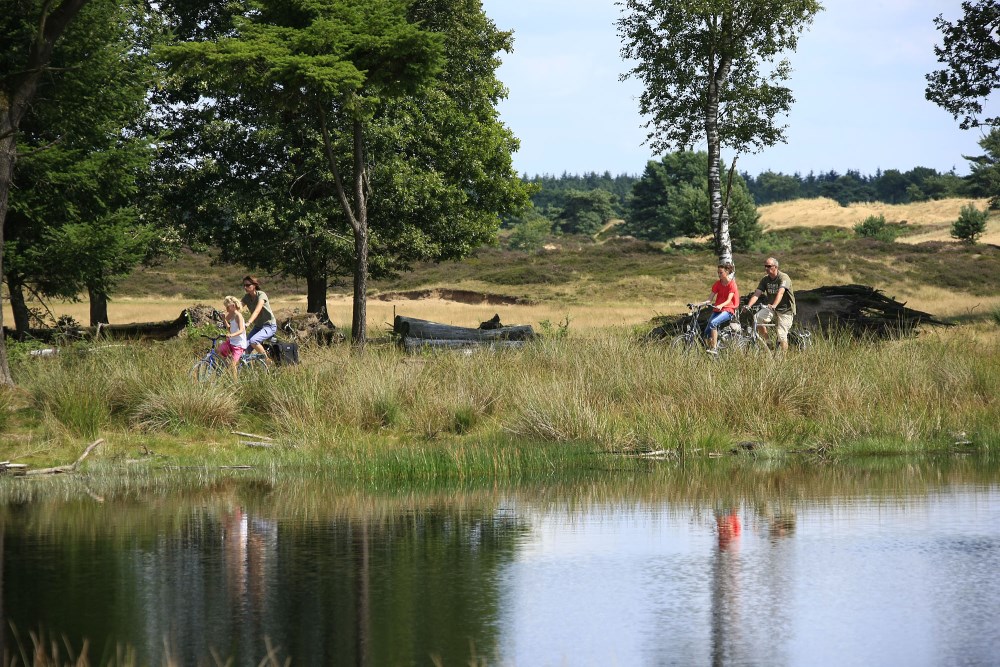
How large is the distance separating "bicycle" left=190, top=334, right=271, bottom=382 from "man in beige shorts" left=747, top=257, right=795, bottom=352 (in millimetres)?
7781

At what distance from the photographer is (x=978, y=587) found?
324 inches

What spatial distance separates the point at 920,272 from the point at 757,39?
35.5 metres

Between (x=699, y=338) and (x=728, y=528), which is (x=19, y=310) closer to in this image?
(x=699, y=338)

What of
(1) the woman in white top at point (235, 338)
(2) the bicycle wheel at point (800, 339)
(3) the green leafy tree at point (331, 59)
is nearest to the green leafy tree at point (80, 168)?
(3) the green leafy tree at point (331, 59)

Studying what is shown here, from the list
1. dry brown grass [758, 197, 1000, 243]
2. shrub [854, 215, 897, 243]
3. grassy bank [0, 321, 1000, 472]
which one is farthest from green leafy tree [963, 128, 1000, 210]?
grassy bank [0, 321, 1000, 472]

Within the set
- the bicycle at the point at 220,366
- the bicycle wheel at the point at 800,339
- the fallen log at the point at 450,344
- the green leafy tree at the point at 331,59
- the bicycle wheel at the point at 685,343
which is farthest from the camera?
the green leafy tree at the point at 331,59

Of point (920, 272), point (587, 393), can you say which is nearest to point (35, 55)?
point (587, 393)

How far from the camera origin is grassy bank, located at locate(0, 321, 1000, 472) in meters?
15.3

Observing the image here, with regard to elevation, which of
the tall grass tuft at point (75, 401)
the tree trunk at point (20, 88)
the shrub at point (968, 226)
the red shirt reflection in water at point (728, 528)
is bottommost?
the red shirt reflection in water at point (728, 528)

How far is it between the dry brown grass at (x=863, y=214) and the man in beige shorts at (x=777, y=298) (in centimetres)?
8377

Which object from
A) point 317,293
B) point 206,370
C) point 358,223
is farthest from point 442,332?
point 317,293

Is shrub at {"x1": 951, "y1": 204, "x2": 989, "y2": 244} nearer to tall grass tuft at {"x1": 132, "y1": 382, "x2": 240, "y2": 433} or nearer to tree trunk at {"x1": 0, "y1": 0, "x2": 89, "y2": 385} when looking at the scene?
tree trunk at {"x1": 0, "y1": 0, "x2": 89, "y2": 385}

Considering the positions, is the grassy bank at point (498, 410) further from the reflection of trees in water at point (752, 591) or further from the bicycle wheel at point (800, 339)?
the reflection of trees in water at point (752, 591)

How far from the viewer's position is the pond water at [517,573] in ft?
22.6
